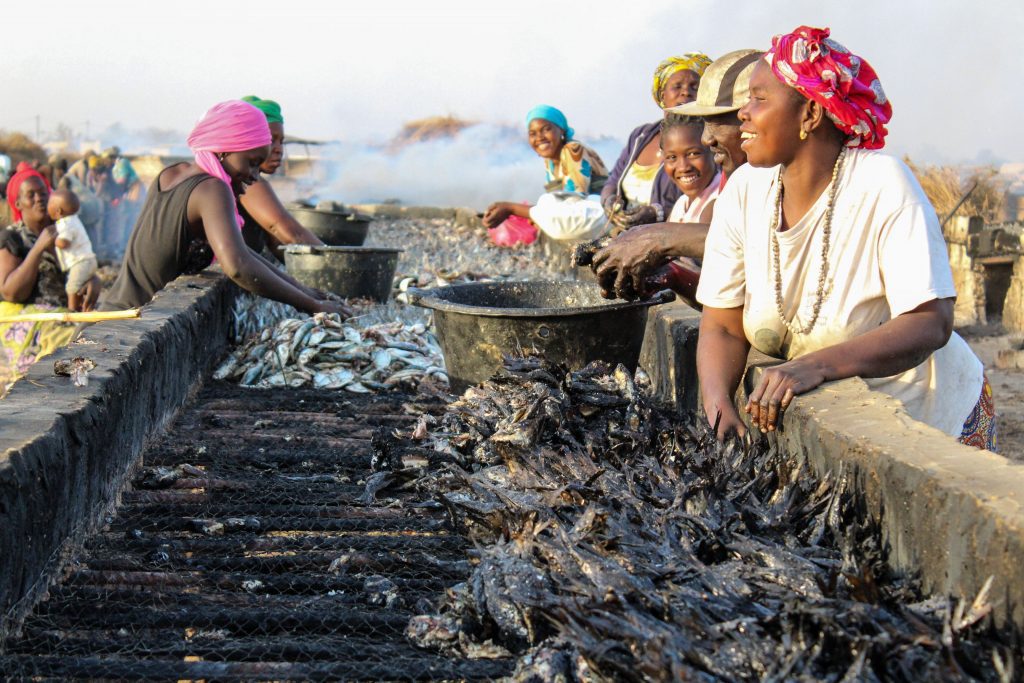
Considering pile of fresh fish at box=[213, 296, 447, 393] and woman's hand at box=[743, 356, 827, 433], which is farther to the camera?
pile of fresh fish at box=[213, 296, 447, 393]

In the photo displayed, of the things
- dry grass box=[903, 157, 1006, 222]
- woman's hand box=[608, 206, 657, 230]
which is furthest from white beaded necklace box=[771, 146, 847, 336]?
dry grass box=[903, 157, 1006, 222]

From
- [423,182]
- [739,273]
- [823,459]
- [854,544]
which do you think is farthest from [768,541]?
[423,182]

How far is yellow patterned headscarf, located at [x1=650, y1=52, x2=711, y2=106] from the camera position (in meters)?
6.45

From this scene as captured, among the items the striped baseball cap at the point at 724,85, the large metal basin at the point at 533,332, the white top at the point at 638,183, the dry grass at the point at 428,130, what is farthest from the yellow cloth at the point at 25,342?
the dry grass at the point at 428,130

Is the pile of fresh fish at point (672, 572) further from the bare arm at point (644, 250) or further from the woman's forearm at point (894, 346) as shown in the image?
the bare arm at point (644, 250)

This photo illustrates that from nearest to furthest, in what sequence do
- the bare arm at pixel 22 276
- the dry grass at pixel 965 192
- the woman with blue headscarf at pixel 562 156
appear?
the bare arm at pixel 22 276
the woman with blue headscarf at pixel 562 156
the dry grass at pixel 965 192

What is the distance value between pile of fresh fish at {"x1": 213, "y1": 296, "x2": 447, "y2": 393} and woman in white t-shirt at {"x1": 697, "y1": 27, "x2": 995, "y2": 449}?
2.80 metres

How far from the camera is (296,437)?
4793 mm

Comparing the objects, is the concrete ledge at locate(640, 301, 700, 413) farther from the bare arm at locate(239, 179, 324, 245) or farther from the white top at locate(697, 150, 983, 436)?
the bare arm at locate(239, 179, 324, 245)

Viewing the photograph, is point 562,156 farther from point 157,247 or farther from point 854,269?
point 854,269

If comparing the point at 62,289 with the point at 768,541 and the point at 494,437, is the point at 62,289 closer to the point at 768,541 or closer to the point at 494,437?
the point at 494,437

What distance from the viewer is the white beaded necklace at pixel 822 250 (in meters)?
3.38

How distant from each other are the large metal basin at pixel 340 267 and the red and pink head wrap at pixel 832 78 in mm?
5319

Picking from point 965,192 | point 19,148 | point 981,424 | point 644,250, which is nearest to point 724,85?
point 644,250
